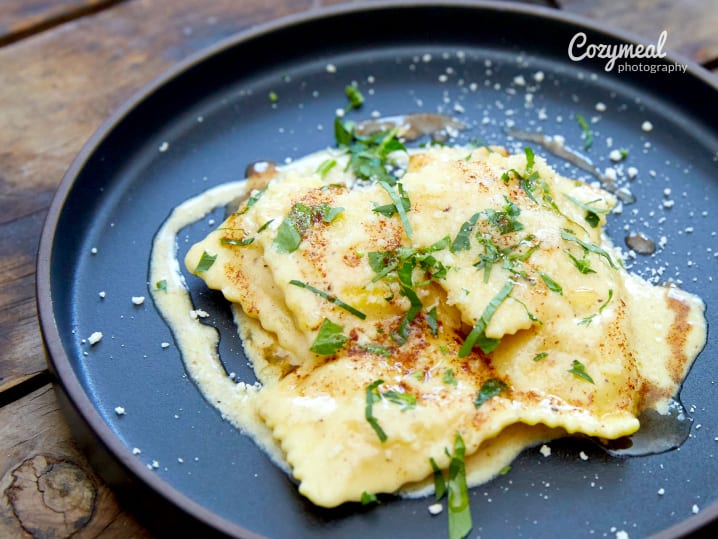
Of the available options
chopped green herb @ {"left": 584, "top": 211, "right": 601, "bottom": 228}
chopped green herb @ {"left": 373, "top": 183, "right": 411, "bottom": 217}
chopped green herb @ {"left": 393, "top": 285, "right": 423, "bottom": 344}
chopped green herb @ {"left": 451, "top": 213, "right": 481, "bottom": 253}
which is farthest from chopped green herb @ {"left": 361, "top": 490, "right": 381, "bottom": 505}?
chopped green herb @ {"left": 584, "top": 211, "right": 601, "bottom": 228}

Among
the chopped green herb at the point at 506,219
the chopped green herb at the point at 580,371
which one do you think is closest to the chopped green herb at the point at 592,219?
the chopped green herb at the point at 506,219

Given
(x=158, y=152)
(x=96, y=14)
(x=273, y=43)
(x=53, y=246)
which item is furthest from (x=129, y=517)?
(x=96, y=14)

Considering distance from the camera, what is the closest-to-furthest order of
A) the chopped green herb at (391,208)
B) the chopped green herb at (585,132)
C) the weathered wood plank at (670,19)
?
the chopped green herb at (391,208) → the chopped green herb at (585,132) → the weathered wood plank at (670,19)

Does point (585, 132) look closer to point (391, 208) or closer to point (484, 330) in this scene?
point (391, 208)

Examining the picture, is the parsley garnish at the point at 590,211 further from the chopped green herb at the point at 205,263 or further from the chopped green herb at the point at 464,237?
the chopped green herb at the point at 205,263

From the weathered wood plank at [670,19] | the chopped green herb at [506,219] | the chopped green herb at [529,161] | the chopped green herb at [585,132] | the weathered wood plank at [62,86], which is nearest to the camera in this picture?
the chopped green herb at [506,219]

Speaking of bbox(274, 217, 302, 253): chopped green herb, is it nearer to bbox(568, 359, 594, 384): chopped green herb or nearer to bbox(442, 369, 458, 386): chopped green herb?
bbox(442, 369, 458, 386): chopped green herb

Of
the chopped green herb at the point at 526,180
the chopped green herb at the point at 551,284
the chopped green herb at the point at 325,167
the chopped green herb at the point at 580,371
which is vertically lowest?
the chopped green herb at the point at 580,371

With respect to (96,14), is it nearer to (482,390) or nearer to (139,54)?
(139,54)

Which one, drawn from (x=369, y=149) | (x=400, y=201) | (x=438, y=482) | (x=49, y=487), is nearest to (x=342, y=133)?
(x=369, y=149)
